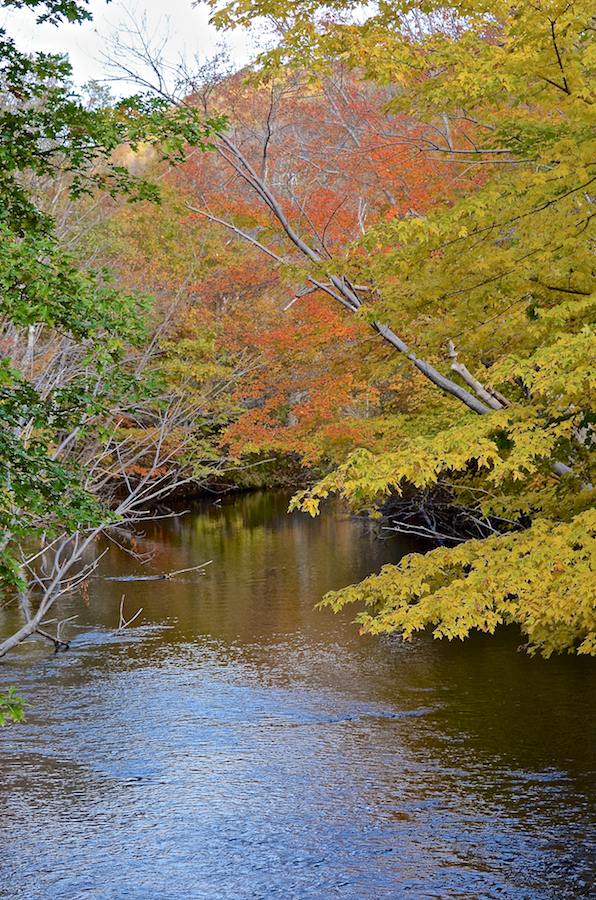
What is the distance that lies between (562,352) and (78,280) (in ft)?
12.0

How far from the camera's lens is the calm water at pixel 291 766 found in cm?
784

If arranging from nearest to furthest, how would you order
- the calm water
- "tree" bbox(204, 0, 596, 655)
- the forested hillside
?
the forested hillside → "tree" bbox(204, 0, 596, 655) → the calm water

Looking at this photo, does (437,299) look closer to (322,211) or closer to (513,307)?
(513,307)

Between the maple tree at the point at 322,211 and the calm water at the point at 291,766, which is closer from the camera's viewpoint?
the calm water at the point at 291,766

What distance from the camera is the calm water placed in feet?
25.7

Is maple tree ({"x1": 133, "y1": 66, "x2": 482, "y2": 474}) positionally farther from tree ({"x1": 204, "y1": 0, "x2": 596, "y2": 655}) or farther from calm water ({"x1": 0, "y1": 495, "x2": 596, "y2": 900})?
calm water ({"x1": 0, "y1": 495, "x2": 596, "y2": 900})

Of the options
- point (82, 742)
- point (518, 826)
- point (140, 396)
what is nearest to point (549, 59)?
point (140, 396)

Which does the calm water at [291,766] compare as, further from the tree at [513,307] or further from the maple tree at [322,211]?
the maple tree at [322,211]

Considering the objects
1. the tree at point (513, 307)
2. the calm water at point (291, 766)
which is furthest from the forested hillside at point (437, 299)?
the calm water at point (291, 766)

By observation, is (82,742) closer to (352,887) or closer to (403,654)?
(352,887)

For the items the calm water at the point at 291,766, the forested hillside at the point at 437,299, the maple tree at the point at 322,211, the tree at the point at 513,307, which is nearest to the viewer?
the forested hillside at the point at 437,299

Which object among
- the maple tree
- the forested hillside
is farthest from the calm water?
the maple tree

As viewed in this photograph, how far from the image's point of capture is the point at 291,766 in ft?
33.1

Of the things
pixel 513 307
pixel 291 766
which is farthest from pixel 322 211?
pixel 291 766
